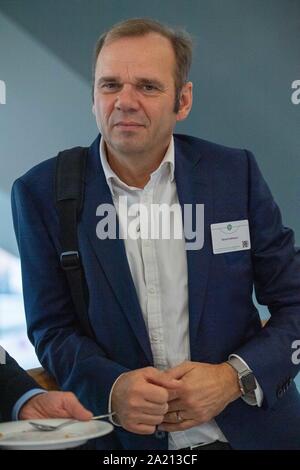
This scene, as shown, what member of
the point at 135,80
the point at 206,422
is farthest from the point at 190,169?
the point at 206,422

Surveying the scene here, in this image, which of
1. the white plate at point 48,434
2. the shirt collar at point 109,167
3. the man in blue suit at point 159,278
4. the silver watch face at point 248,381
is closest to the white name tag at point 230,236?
the man in blue suit at point 159,278

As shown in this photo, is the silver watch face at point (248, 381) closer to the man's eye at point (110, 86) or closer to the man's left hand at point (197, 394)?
the man's left hand at point (197, 394)

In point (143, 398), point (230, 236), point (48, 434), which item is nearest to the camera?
point (48, 434)

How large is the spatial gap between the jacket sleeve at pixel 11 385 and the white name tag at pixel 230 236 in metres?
0.42

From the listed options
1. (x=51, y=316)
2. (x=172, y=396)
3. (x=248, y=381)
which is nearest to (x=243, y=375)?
(x=248, y=381)

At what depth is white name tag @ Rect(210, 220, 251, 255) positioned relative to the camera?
132 cm

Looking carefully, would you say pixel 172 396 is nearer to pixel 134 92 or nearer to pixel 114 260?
pixel 114 260

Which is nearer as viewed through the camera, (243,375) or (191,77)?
(243,375)

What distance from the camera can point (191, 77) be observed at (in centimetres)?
140

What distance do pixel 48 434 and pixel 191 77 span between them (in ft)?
2.47

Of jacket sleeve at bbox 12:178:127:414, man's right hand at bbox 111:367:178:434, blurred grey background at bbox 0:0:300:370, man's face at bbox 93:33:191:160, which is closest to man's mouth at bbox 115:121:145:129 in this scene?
man's face at bbox 93:33:191:160

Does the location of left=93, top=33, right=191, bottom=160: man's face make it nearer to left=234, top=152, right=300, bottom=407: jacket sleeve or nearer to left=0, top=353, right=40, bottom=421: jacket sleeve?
left=234, top=152, right=300, bottom=407: jacket sleeve

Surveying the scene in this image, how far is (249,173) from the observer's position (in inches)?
→ 54.5

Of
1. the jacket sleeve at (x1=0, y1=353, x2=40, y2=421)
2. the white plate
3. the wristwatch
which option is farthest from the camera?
the wristwatch
